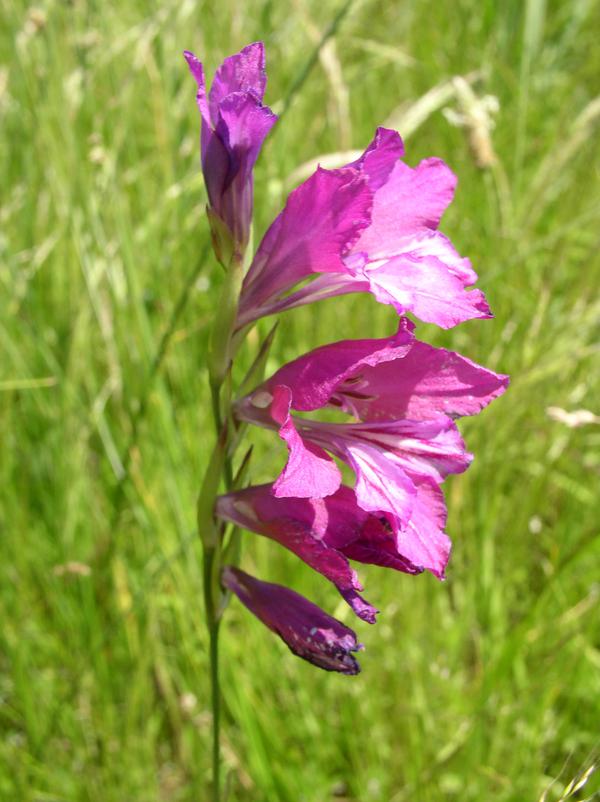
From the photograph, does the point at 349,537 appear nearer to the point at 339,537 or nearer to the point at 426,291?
the point at 339,537

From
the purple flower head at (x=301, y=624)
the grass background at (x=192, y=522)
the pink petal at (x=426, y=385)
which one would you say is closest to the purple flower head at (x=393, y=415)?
the pink petal at (x=426, y=385)

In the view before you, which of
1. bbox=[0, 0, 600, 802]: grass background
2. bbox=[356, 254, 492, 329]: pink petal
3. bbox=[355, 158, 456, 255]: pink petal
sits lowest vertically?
bbox=[0, 0, 600, 802]: grass background

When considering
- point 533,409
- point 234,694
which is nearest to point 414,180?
point 234,694

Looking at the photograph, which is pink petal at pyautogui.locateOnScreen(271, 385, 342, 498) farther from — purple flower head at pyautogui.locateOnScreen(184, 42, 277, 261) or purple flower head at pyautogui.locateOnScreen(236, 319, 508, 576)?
purple flower head at pyautogui.locateOnScreen(184, 42, 277, 261)

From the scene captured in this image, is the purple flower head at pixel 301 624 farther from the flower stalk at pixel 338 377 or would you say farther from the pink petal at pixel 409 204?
the pink petal at pixel 409 204

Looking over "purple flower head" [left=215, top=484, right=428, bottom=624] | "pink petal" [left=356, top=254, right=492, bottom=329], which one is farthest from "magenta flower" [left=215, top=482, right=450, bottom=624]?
"pink petal" [left=356, top=254, right=492, bottom=329]

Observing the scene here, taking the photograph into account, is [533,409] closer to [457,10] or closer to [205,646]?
[205,646]
